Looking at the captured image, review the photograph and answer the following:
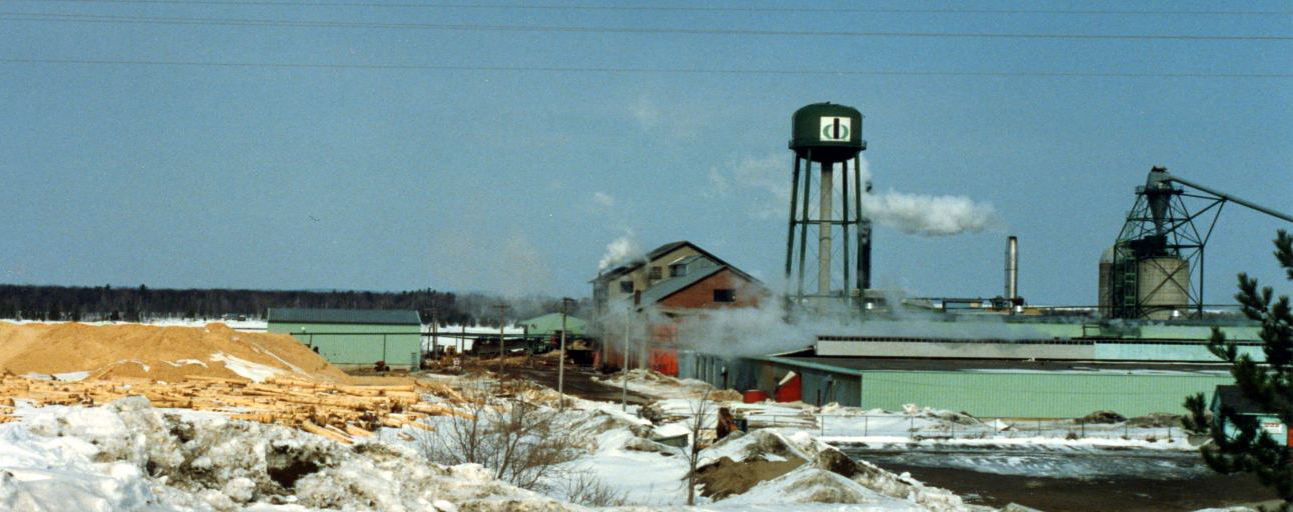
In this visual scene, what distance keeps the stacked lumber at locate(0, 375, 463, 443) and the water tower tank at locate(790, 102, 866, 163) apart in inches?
1411

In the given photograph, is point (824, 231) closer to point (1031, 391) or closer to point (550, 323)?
point (1031, 391)

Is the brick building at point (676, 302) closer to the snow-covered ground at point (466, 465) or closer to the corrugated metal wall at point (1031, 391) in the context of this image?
the corrugated metal wall at point (1031, 391)

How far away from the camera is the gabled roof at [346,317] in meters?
87.6

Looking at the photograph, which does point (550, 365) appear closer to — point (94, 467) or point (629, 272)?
point (629, 272)

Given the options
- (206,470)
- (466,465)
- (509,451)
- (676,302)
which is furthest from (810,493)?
(676,302)

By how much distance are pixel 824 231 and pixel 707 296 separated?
1525cm

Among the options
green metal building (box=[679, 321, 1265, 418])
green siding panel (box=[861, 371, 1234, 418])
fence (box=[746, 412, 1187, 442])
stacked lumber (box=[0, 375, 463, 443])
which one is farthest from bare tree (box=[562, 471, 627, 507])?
green siding panel (box=[861, 371, 1234, 418])

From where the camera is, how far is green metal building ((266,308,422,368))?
85.1 meters

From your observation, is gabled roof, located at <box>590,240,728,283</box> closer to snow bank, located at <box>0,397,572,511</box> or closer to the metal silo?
the metal silo

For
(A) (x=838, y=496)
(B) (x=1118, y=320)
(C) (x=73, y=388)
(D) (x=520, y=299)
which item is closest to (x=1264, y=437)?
(A) (x=838, y=496)

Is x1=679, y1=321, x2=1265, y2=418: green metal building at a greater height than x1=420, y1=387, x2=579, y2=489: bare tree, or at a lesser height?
greater

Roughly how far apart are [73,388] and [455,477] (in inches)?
995

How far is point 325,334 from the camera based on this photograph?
84250mm

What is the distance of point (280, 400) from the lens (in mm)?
38000
